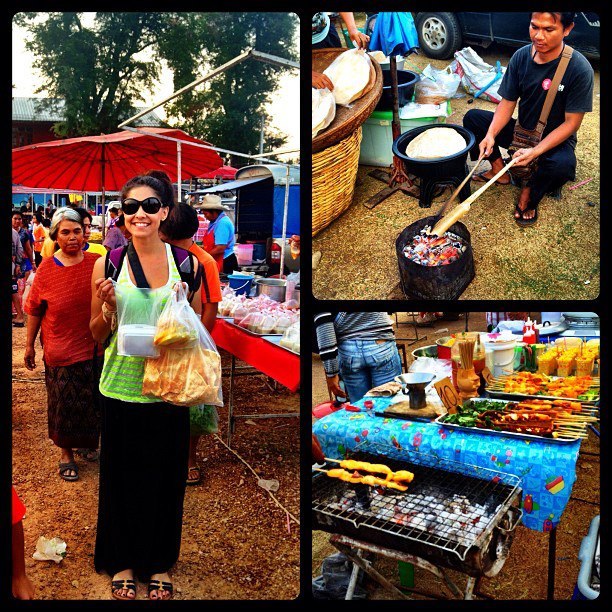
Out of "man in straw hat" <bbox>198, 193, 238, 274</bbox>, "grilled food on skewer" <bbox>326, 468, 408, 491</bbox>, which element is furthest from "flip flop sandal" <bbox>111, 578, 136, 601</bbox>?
"man in straw hat" <bbox>198, 193, 238, 274</bbox>

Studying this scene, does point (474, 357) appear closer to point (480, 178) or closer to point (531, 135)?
point (480, 178)

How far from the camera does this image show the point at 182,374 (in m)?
2.41

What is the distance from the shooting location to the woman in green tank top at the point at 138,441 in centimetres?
243

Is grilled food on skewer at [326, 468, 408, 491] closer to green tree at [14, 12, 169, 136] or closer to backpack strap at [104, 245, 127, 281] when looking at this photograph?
backpack strap at [104, 245, 127, 281]

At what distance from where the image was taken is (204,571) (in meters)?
2.64

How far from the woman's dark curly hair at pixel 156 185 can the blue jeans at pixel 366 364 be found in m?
1.10

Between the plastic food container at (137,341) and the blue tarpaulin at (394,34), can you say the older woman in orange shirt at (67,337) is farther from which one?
the blue tarpaulin at (394,34)

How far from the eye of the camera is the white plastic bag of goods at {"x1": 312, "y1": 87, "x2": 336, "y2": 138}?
254cm

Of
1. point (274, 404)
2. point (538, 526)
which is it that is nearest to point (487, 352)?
point (538, 526)

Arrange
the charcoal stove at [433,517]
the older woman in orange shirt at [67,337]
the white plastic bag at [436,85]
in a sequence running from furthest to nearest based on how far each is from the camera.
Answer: the older woman in orange shirt at [67,337] → the white plastic bag at [436,85] → the charcoal stove at [433,517]

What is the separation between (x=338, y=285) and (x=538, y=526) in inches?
48.2

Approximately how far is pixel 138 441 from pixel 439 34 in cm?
203

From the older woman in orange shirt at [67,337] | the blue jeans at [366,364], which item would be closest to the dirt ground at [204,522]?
the older woman in orange shirt at [67,337]
